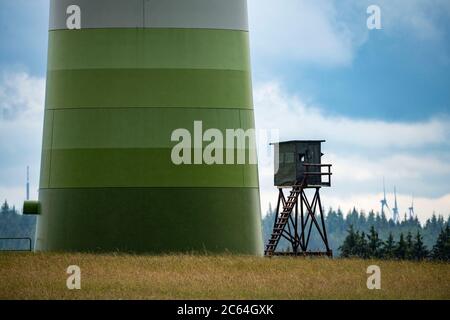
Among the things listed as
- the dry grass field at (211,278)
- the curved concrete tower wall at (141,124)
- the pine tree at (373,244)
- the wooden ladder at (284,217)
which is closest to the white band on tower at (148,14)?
the curved concrete tower wall at (141,124)

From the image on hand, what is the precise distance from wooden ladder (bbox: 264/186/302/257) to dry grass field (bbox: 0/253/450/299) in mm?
→ 14864

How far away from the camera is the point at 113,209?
35688mm

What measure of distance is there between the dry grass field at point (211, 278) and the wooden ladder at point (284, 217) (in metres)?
14.9

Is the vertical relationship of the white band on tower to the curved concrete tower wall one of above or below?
above

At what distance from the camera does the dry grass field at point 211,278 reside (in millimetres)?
26891

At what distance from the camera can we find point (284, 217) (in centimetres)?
5144

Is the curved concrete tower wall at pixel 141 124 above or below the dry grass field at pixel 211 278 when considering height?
above

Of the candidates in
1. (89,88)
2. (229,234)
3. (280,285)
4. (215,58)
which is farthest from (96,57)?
(280,285)

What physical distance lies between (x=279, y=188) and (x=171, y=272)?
2219cm

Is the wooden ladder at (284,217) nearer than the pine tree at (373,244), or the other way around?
the wooden ladder at (284,217)

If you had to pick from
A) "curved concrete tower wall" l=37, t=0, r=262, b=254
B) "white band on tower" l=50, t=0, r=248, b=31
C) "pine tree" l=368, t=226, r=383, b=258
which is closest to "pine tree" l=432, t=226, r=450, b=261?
"pine tree" l=368, t=226, r=383, b=258

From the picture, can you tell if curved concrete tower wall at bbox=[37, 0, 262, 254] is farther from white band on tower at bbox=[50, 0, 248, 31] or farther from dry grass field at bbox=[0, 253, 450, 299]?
dry grass field at bbox=[0, 253, 450, 299]

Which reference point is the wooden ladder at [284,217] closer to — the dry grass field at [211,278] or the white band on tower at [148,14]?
the dry grass field at [211,278]

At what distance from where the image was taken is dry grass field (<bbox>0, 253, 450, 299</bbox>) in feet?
88.2
